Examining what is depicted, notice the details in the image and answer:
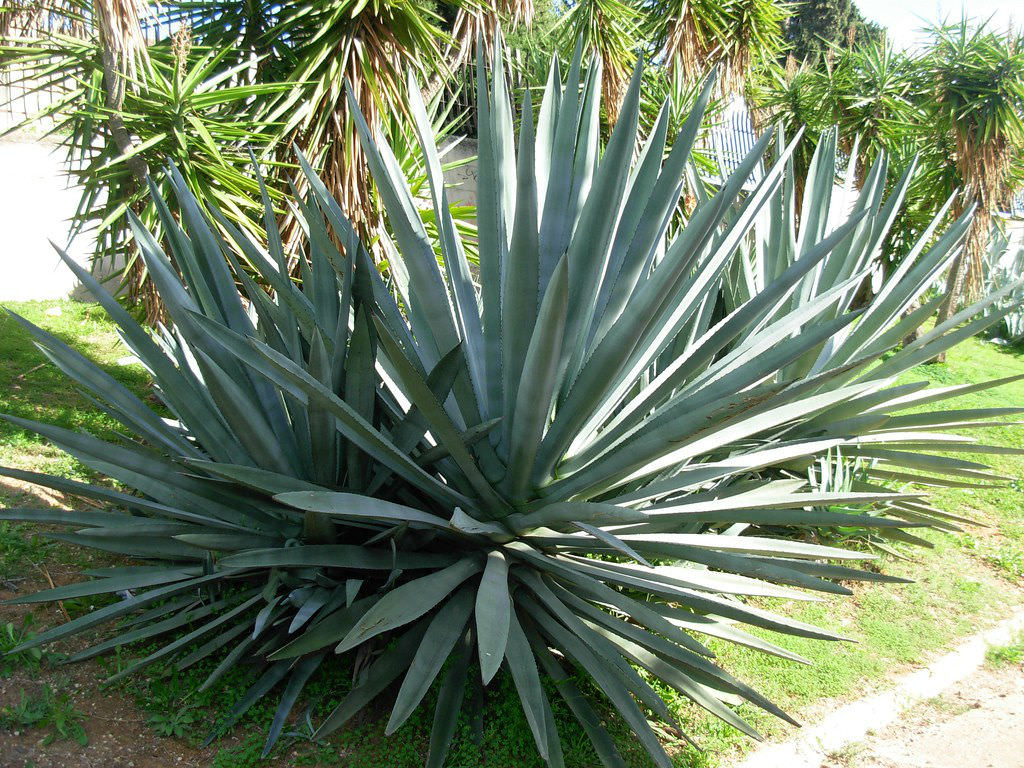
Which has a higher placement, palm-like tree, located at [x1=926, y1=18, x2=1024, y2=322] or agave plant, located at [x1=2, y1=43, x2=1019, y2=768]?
palm-like tree, located at [x1=926, y1=18, x2=1024, y2=322]

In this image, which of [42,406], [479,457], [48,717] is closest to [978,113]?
[479,457]

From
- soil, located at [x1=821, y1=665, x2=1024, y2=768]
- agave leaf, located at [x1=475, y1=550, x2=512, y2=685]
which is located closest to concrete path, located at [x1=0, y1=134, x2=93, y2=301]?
agave leaf, located at [x1=475, y1=550, x2=512, y2=685]

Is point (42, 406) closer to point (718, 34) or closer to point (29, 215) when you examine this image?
point (29, 215)

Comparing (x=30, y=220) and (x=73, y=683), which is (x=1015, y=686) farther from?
(x=30, y=220)

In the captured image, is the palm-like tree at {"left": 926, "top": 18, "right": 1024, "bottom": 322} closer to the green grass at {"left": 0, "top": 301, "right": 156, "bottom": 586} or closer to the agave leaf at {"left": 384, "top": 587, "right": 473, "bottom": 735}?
the agave leaf at {"left": 384, "top": 587, "right": 473, "bottom": 735}

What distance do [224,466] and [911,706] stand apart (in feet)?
9.45

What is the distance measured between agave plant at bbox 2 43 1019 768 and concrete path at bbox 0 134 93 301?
20.6 ft

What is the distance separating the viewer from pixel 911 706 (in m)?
3.31

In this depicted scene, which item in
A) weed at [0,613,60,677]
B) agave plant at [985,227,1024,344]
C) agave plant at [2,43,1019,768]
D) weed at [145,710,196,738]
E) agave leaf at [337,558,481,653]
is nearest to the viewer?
agave leaf at [337,558,481,653]

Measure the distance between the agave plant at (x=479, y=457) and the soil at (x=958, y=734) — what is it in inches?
27.3

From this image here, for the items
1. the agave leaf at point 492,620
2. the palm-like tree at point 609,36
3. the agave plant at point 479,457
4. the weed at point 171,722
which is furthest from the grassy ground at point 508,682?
the palm-like tree at point 609,36

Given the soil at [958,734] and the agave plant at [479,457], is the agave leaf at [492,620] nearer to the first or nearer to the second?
the agave plant at [479,457]

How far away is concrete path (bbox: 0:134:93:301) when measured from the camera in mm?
8141

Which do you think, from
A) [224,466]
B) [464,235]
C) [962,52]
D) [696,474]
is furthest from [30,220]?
[962,52]
